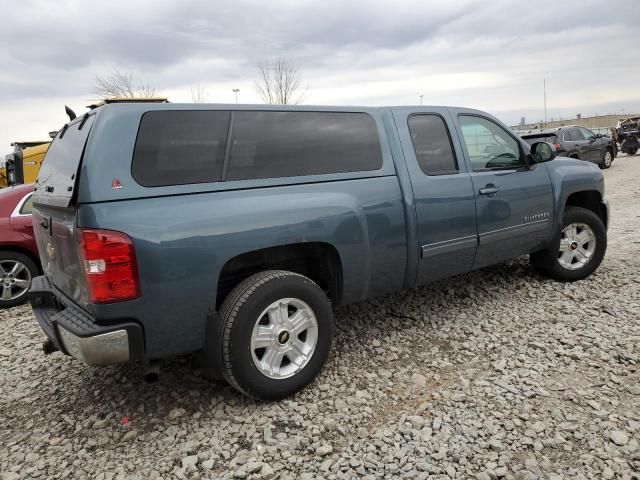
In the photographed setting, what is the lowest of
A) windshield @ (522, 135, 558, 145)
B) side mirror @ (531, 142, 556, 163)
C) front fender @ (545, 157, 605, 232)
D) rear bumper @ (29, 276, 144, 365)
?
rear bumper @ (29, 276, 144, 365)

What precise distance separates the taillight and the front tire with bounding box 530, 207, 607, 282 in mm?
3962

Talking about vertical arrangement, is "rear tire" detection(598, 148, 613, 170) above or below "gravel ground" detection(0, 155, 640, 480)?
above

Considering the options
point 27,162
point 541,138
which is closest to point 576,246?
point 541,138

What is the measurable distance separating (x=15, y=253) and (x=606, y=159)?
1895 cm

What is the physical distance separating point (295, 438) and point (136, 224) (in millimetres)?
1438

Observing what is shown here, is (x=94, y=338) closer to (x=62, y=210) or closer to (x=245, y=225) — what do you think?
(x=62, y=210)

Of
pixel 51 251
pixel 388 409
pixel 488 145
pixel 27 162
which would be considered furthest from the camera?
pixel 27 162

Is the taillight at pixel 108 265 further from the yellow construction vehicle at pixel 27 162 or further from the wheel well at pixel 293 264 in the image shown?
the yellow construction vehicle at pixel 27 162

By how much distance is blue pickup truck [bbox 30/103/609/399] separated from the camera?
247cm

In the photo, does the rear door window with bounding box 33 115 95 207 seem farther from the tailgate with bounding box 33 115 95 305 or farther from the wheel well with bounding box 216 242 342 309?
the wheel well with bounding box 216 242 342 309

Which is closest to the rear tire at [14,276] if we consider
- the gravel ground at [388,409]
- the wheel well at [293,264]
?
the gravel ground at [388,409]

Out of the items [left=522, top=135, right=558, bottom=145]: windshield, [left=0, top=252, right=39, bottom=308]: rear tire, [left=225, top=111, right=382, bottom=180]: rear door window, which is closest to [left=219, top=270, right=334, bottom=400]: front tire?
[left=225, top=111, right=382, bottom=180]: rear door window

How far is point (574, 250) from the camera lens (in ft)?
16.0

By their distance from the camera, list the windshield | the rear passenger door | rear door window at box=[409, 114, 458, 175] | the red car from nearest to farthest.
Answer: the rear passenger door → rear door window at box=[409, 114, 458, 175] → the red car → the windshield
